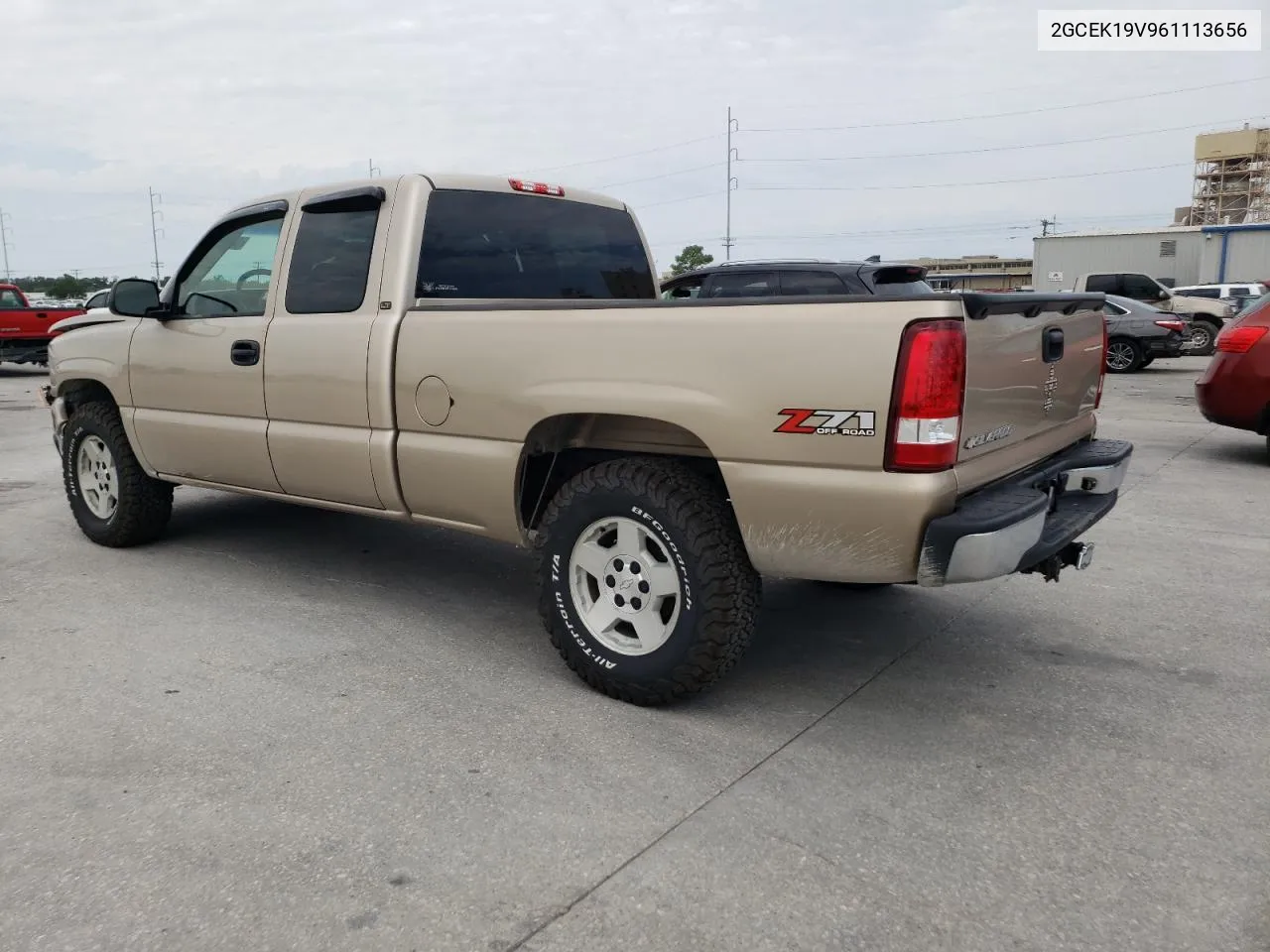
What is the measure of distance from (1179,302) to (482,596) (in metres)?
21.1

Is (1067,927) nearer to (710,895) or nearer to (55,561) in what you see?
(710,895)

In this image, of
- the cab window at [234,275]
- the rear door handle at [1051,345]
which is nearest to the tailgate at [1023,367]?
the rear door handle at [1051,345]

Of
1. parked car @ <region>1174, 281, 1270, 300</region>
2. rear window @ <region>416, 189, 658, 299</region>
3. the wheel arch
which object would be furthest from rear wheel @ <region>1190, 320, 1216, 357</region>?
the wheel arch

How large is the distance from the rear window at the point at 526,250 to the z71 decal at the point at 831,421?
1.87 meters

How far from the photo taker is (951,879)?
2.51 metres

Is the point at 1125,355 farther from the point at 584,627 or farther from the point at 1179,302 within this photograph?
the point at 584,627

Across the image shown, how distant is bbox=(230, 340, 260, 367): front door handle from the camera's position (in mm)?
4586

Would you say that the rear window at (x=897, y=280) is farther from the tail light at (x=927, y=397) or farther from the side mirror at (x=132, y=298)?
the tail light at (x=927, y=397)

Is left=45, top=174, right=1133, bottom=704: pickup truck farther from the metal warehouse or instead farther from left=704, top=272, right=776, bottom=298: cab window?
the metal warehouse

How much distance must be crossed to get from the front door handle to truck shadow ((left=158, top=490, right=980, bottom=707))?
115cm

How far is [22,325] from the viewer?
18531 mm

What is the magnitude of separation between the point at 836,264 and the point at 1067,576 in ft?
18.4

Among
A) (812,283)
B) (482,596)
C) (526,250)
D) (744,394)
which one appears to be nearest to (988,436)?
(744,394)

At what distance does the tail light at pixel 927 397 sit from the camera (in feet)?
9.33
